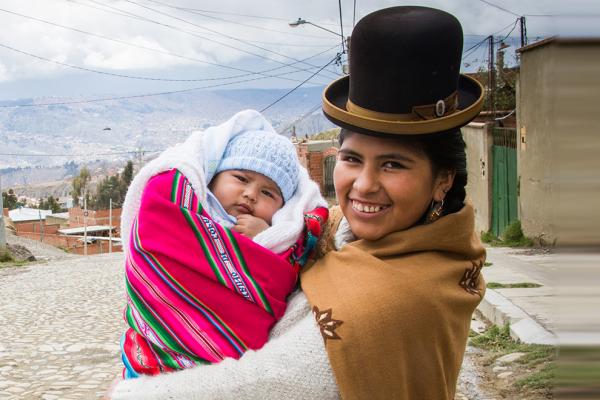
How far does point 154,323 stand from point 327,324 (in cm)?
52

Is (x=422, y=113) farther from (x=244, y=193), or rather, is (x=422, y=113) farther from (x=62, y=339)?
(x=62, y=339)

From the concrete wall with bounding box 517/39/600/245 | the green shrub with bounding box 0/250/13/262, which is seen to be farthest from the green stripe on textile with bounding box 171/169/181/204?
the green shrub with bounding box 0/250/13/262

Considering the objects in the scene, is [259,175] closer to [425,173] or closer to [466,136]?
[425,173]

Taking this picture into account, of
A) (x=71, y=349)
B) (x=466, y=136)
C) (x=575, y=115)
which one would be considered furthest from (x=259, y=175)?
(x=466, y=136)

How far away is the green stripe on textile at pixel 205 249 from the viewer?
1.73m

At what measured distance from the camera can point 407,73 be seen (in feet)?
5.35

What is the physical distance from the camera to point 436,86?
165 cm

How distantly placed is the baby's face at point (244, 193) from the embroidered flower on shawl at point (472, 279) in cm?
68

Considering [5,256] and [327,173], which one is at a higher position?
[327,173]

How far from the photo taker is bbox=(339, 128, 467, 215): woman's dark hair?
166 centimetres

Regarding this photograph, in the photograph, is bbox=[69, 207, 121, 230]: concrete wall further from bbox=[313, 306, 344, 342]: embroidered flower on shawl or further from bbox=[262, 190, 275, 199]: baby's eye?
bbox=[313, 306, 344, 342]: embroidered flower on shawl

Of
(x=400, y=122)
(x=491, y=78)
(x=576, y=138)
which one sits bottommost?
(x=491, y=78)

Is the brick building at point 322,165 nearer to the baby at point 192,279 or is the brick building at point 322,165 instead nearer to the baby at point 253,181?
the baby at point 253,181

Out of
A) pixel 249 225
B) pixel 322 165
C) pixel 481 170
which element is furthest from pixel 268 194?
pixel 322 165
